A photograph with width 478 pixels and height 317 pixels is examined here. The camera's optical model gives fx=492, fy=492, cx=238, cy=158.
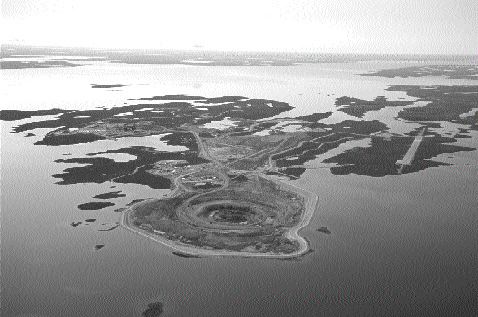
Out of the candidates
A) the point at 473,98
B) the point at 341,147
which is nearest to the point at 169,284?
the point at 341,147

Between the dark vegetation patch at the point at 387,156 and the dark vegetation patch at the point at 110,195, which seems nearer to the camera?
the dark vegetation patch at the point at 110,195

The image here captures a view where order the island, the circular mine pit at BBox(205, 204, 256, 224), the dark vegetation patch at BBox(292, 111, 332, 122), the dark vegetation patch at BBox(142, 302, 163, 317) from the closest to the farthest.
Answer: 1. the dark vegetation patch at BBox(142, 302, 163, 317)
2. the island
3. the circular mine pit at BBox(205, 204, 256, 224)
4. the dark vegetation patch at BBox(292, 111, 332, 122)

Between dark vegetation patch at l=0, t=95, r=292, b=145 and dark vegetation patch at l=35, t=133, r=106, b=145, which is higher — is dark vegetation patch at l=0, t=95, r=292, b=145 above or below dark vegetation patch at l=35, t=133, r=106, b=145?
above

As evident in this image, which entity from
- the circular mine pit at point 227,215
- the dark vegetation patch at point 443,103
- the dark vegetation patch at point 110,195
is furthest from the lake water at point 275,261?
the dark vegetation patch at point 443,103

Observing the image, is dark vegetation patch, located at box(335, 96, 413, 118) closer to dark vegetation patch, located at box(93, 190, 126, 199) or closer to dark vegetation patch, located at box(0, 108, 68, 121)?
dark vegetation patch, located at box(0, 108, 68, 121)

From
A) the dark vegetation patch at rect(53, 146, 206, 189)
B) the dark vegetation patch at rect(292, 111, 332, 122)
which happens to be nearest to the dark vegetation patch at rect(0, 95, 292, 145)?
the dark vegetation patch at rect(292, 111, 332, 122)

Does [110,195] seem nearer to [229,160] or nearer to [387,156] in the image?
[229,160]

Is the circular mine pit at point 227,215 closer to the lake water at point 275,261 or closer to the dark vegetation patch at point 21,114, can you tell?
the lake water at point 275,261

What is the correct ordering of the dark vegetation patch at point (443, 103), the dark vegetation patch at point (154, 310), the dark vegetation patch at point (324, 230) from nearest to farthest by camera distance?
the dark vegetation patch at point (154, 310)
the dark vegetation patch at point (324, 230)
the dark vegetation patch at point (443, 103)
